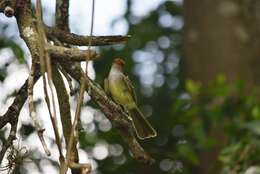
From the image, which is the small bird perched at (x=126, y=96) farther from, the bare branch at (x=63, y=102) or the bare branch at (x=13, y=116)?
the bare branch at (x=63, y=102)

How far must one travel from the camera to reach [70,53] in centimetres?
149

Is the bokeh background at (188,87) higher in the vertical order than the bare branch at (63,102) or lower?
lower

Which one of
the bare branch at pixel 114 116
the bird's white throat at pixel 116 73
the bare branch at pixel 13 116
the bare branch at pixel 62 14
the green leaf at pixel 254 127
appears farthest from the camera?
the green leaf at pixel 254 127

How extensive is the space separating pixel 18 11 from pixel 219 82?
2.34 metres

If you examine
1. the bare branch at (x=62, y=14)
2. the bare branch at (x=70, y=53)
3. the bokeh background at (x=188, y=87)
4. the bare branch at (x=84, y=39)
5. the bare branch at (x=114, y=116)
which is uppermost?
the bare branch at (x=70, y=53)

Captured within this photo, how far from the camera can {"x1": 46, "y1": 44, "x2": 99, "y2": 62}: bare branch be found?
147 cm

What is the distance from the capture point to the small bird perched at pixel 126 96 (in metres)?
2.56

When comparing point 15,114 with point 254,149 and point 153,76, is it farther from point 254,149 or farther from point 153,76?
point 153,76

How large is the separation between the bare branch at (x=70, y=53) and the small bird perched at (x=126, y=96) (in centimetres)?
103

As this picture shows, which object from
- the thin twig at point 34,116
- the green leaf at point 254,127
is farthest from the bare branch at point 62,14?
the green leaf at point 254,127

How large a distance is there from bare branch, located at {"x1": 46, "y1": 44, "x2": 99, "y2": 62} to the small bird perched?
103 cm

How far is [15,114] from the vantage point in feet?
6.05

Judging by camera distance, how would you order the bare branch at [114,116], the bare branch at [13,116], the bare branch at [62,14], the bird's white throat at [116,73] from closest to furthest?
the bare branch at [114,116], the bare branch at [13,116], the bare branch at [62,14], the bird's white throat at [116,73]

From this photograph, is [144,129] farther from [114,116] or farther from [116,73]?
[114,116]
